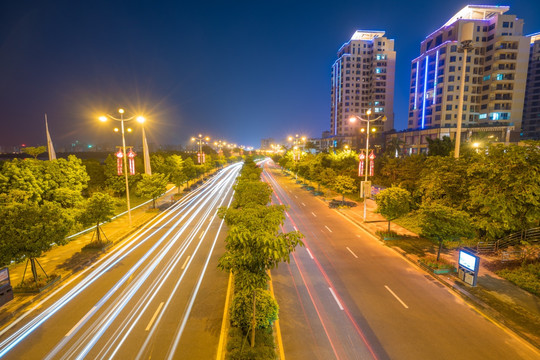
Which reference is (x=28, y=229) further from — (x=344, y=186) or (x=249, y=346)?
(x=344, y=186)

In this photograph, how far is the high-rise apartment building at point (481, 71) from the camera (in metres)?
65.2

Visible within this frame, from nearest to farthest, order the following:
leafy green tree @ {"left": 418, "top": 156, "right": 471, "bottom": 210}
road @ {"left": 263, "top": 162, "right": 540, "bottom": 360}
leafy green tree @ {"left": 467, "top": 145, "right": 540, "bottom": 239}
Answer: road @ {"left": 263, "top": 162, "right": 540, "bottom": 360}
leafy green tree @ {"left": 467, "top": 145, "right": 540, "bottom": 239}
leafy green tree @ {"left": 418, "top": 156, "right": 471, "bottom": 210}

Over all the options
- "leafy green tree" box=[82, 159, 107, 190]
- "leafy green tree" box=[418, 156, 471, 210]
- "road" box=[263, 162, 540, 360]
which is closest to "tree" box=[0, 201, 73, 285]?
"road" box=[263, 162, 540, 360]

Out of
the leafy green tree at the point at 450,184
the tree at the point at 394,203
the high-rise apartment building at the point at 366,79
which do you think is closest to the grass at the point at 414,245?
the tree at the point at 394,203

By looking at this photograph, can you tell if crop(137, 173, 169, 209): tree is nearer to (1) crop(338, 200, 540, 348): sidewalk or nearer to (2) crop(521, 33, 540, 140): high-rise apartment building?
(1) crop(338, 200, 540, 348): sidewalk

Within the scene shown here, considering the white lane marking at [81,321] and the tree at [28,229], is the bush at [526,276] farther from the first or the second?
the tree at [28,229]

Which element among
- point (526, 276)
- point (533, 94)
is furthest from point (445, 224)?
point (533, 94)

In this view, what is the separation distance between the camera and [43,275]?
14930 mm

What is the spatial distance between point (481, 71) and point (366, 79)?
47737mm

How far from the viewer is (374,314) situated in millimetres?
11508

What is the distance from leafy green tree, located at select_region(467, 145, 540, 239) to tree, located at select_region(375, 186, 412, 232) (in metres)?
4.67

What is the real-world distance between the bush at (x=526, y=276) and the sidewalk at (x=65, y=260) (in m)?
25.2

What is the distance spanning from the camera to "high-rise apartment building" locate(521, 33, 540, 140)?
84.6 m

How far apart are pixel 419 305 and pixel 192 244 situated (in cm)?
1594
